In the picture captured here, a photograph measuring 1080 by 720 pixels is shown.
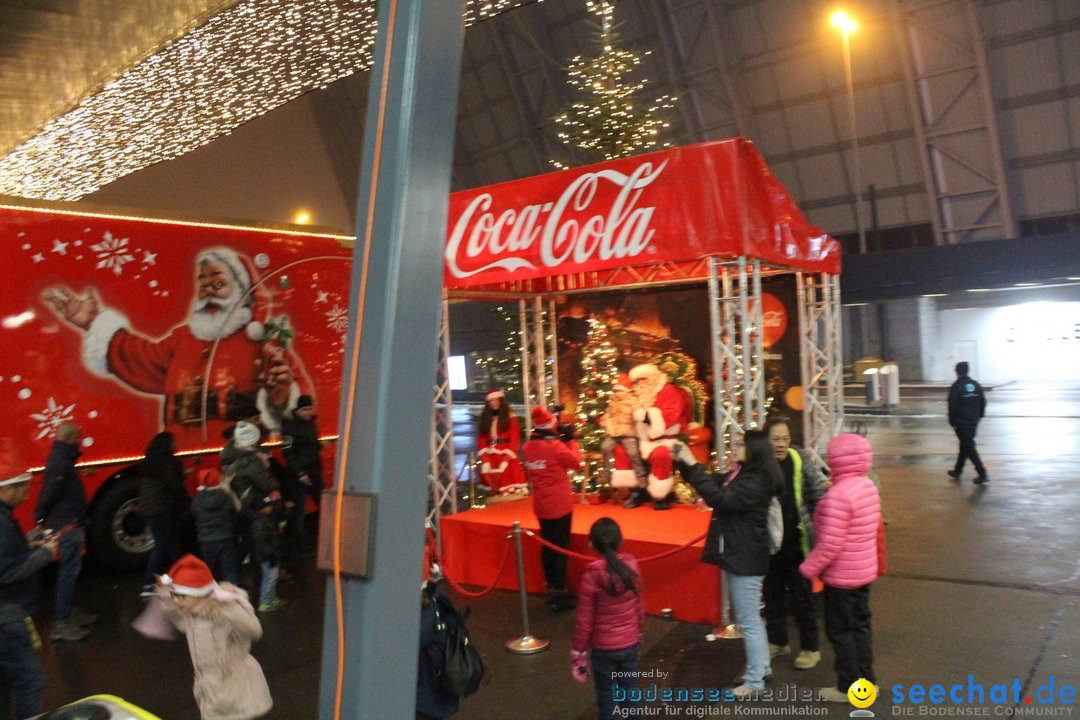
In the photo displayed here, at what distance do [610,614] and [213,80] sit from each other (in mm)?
5845

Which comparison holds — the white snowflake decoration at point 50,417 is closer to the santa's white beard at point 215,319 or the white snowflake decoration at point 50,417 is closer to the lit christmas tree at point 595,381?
the santa's white beard at point 215,319

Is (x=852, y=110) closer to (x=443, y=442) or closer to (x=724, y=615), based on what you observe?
(x=443, y=442)

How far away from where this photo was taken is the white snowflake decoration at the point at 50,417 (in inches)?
322

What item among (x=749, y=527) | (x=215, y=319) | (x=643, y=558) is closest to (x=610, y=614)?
(x=749, y=527)

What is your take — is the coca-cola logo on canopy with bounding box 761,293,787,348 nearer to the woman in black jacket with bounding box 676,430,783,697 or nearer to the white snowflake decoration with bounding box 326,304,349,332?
the woman in black jacket with bounding box 676,430,783,697

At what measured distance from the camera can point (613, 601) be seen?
4305mm

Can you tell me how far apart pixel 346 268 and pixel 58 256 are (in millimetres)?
3397

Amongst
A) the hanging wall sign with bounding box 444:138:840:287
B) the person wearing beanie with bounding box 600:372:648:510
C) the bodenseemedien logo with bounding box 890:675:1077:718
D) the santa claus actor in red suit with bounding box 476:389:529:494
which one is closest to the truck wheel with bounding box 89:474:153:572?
the santa claus actor in red suit with bounding box 476:389:529:494

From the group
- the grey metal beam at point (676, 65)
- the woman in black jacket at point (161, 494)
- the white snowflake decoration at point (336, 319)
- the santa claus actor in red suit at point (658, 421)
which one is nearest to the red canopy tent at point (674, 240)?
the santa claus actor in red suit at point (658, 421)

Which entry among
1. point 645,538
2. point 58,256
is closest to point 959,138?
point 645,538

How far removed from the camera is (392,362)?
261 centimetres

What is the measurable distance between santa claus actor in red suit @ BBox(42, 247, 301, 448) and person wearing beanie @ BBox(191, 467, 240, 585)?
2603mm

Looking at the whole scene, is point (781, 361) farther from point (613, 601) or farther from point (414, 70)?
point (414, 70)

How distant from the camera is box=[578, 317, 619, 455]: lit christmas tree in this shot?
31.5 feet
